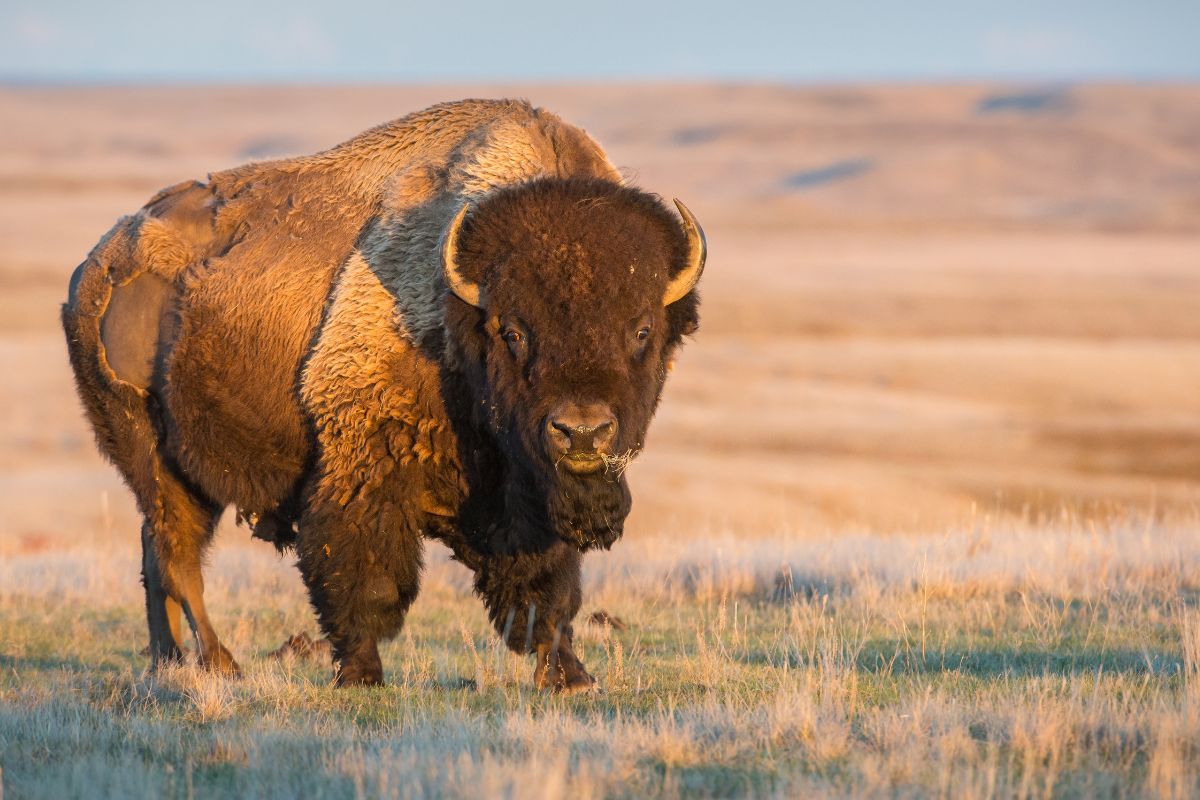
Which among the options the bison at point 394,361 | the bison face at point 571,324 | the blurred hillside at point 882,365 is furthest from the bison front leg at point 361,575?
the blurred hillside at point 882,365

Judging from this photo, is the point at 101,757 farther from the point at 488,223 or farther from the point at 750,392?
the point at 750,392

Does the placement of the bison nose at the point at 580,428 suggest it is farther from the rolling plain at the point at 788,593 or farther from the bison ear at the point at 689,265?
the rolling plain at the point at 788,593

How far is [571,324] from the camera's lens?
684cm

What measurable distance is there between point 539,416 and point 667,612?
11.4ft

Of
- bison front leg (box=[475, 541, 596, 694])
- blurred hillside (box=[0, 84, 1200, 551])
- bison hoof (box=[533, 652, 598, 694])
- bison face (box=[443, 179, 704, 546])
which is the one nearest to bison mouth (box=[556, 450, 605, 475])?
bison face (box=[443, 179, 704, 546])

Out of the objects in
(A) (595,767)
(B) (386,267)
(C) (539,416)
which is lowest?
(A) (595,767)

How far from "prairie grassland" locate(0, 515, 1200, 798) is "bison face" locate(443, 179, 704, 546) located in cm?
101

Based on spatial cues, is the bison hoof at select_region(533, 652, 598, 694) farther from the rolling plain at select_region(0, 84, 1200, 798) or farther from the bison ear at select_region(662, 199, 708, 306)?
the bison ear at select_region(662, 199, 708, 306)

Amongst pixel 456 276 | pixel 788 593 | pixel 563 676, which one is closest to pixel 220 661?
pixel 563 676

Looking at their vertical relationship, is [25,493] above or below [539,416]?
below

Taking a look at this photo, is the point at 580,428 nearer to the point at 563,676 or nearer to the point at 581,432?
the point at 581,432

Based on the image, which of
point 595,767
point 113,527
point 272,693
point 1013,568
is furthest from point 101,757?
point 113,527

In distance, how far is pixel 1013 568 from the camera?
1023 centimetres

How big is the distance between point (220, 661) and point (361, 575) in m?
1.51
